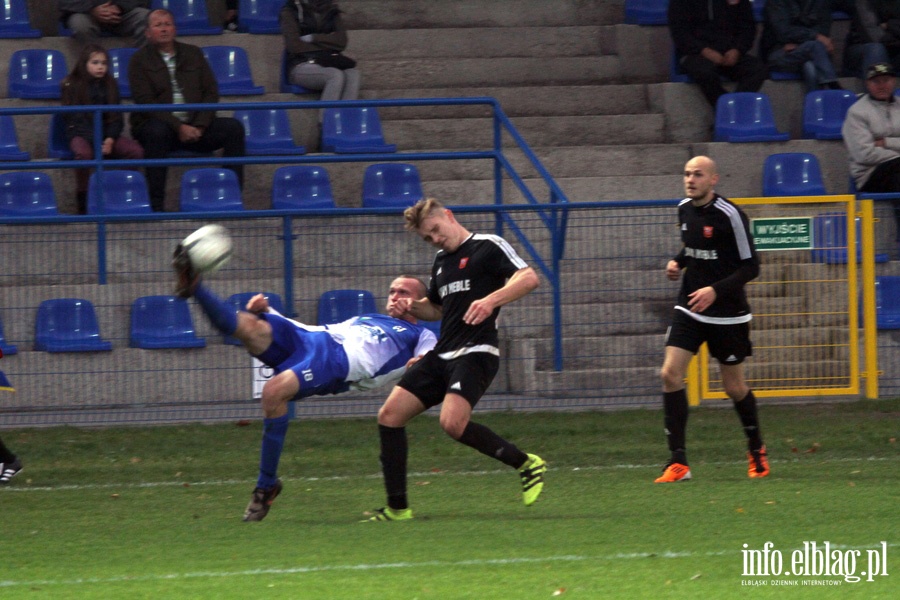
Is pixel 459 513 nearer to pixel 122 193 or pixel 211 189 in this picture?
pixel 211 189

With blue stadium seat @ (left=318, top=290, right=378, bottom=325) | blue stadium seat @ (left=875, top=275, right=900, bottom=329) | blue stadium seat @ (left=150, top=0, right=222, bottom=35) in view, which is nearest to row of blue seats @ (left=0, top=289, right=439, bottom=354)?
blue stadium seat @ (left=318, top=290, right=378, bottom=325)

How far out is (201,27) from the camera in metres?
15.7

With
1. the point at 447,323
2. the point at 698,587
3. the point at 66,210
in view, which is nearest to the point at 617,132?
the point at 66,210

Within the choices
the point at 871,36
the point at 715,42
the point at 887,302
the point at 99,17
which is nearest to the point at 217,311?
the point at 887,302

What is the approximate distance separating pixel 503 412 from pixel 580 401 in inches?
31.6

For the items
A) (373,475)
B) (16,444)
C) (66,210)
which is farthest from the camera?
(66,210)

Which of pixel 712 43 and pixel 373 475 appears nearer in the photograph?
pixel 373 475

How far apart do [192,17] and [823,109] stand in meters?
7.51

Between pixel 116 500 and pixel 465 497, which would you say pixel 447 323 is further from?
pixel 116 500

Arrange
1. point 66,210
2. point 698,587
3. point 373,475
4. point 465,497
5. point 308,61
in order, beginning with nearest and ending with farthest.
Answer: point 698,587 → point 465,497 → point 373,475 → point 66,210 → point 308,61

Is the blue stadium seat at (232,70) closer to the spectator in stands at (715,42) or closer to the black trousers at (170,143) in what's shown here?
the black trousers at (170,143)

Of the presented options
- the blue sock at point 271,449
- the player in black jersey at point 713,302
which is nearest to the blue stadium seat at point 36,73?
the blue sock at point 271,449

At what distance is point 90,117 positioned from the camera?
13094 millimetres

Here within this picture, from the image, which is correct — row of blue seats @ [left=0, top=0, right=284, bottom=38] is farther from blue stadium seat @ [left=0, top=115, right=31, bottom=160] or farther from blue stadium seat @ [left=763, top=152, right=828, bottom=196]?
blue stadium seat @ [left=763, top=152, right=828, bottom=196]
